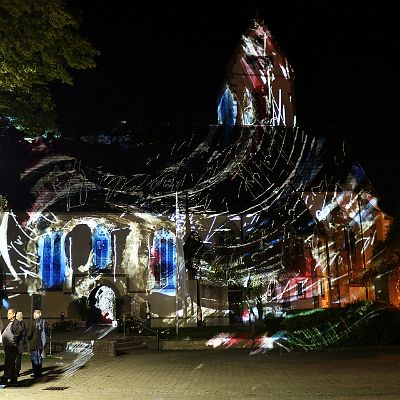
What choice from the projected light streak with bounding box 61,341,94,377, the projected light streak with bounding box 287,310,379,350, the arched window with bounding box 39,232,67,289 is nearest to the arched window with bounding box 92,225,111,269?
the arched window with bounding box 39,232,67,289

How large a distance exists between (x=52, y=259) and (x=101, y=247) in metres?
→ 3.29

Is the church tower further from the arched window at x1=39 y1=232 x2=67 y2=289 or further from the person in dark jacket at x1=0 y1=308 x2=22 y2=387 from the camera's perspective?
the person in dark jacket at x1=0 y1=308 x2=22 y2=387

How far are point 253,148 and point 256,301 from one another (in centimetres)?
1357

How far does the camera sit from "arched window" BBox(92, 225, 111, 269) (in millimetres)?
33469

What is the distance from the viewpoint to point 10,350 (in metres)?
11.1

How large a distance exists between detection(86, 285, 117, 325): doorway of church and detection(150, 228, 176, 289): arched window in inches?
123

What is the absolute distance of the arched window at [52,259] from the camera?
108 feet

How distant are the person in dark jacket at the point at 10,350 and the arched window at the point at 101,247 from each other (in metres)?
22.0

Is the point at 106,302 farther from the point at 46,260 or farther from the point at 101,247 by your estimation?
the point at 46,260

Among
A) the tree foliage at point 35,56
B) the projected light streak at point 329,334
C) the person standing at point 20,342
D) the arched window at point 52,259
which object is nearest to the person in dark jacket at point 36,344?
the person standing at point 20,342

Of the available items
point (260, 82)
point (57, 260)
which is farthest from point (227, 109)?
point (57, 260)

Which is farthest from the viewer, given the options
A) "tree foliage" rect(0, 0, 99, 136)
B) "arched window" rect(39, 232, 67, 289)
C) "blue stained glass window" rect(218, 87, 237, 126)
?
"blue stained glass window" rect(218, 87, 237, 126)

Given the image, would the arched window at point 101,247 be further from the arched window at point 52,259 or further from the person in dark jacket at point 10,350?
the person in dark jacket at point 10,350

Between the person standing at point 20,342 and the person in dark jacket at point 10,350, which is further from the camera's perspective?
the person standing at point 20,342
